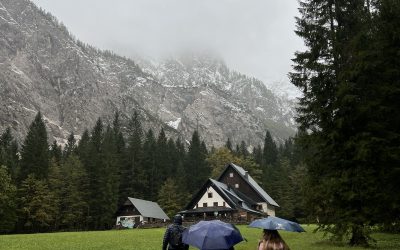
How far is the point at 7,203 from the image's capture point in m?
63.0

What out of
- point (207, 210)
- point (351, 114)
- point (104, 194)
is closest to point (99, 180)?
point (104, 194)

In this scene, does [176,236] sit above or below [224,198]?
below

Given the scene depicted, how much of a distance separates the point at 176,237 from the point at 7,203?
57.0m

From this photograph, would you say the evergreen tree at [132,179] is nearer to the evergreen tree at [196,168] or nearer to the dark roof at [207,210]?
A: the evergreen tree at [196,168]

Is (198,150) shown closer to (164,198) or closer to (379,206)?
(164,198)

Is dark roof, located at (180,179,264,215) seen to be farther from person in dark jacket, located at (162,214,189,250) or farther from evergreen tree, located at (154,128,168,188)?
person in dark jacket, located at (162,214,189,250)

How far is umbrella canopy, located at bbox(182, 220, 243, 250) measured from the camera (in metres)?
10.1

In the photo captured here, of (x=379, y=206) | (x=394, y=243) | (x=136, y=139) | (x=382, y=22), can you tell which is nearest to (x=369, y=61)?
(x=382, y=22)

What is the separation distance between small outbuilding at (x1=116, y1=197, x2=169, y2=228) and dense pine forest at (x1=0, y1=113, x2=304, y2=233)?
7.53ft

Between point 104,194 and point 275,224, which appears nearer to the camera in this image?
point 275,224

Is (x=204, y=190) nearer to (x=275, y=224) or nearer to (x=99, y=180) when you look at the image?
(x=99, y=180)

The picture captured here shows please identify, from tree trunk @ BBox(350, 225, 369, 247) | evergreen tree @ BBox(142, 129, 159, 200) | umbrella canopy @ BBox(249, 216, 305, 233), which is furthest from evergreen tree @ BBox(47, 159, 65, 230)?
umbrella canopy @ BBox(249, 216, 305, 233)

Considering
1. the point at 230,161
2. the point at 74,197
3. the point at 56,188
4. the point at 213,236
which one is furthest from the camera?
the point at 230,161

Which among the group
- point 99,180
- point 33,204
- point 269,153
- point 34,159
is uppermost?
point 269,153
